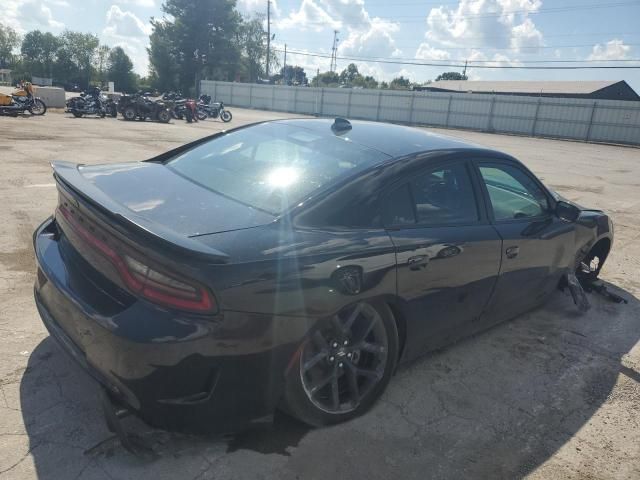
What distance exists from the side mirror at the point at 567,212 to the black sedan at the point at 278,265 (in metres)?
0.33

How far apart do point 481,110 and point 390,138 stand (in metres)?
34.2

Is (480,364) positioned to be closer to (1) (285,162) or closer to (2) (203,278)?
(1) (285,162)

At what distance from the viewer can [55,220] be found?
9.52 feet

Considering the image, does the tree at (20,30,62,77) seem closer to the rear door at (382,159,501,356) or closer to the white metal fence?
the white metal fence

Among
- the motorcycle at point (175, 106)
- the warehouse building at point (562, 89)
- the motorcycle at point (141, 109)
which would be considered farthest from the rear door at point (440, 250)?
the warehouse building at point (562, 89)

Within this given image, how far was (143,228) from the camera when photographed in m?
2.06

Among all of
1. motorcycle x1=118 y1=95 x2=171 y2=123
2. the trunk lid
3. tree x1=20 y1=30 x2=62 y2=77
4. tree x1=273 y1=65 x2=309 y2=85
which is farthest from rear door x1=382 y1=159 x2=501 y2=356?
tree x1=20 y1=30 x2=62 y2=77

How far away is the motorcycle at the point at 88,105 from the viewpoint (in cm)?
2145

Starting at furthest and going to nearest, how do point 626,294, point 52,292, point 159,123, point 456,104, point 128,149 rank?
point 456,104 < point 159,123 < point 128,149 < point 626,294 < point 52,292

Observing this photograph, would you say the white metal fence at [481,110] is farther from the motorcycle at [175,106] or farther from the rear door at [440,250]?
the rear door at [440,250]

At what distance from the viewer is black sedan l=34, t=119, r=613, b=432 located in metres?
2.05

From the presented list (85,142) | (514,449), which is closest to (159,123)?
(85,142)

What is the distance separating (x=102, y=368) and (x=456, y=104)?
3676 cm

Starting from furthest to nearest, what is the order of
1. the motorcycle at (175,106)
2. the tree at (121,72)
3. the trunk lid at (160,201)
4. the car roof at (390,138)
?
the tree at (121,72)
the motorcycle at (175,106)
the car roof at (390,138)
the trunk lid at (160,201)
